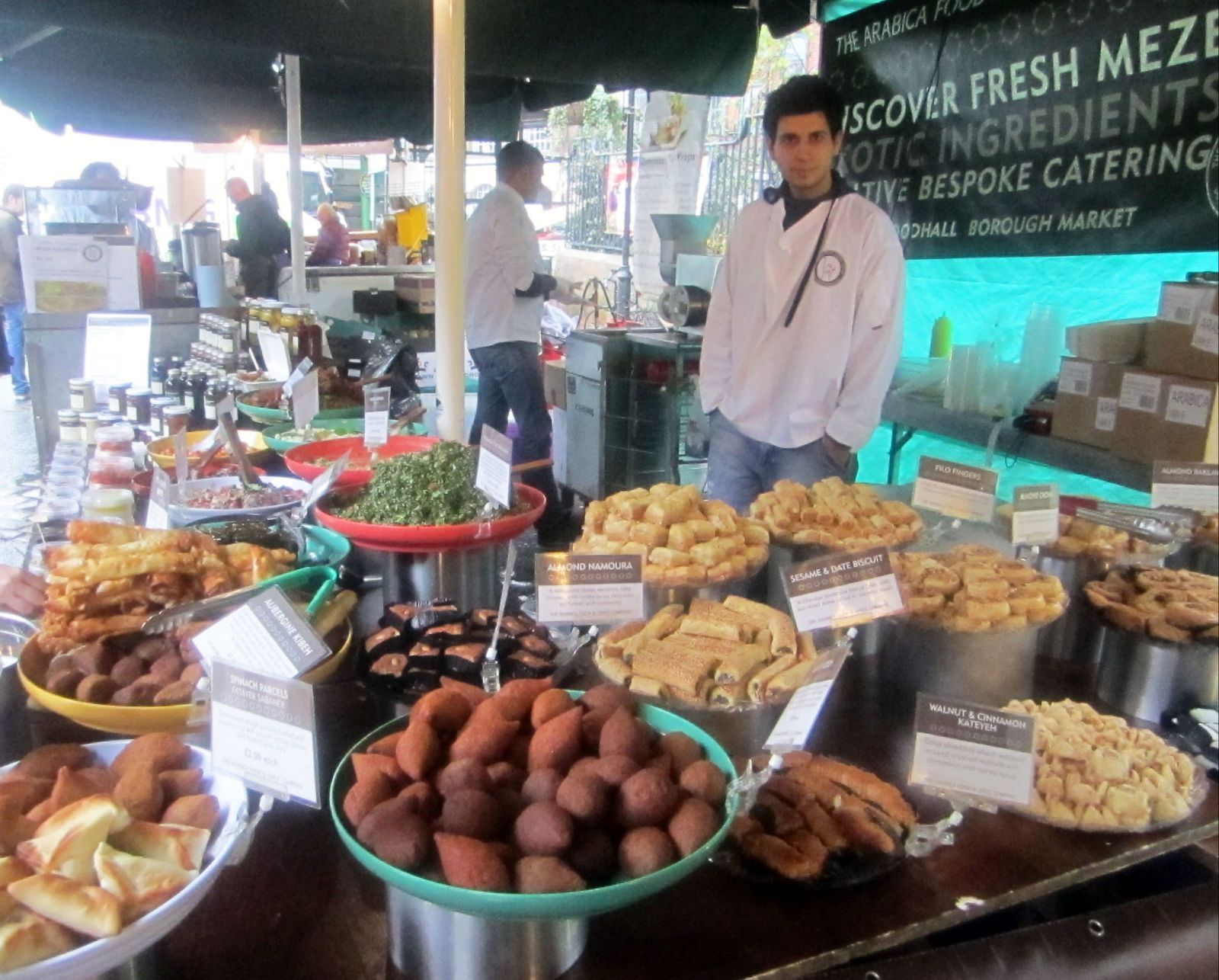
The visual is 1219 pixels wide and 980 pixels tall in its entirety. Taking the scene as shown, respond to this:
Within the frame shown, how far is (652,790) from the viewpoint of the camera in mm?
1049

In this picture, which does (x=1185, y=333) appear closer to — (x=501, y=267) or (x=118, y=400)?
(x=118, y=400)

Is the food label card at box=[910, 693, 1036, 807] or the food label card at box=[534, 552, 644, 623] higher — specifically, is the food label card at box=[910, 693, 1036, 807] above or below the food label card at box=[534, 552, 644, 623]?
below

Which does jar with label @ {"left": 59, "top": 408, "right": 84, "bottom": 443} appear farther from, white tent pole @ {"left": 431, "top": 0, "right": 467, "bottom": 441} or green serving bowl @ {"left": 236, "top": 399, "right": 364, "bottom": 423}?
white tent pole @ {"left": 431, "top": 0, "right": 467, "bottom": 441}

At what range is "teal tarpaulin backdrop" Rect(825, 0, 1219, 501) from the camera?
3.46 m

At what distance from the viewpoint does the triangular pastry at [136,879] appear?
3.02ft

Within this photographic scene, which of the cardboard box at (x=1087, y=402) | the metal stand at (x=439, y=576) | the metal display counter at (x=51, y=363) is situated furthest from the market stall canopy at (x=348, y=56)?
the metal stand at (x=439, y=576)

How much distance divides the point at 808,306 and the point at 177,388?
2224 millimetres

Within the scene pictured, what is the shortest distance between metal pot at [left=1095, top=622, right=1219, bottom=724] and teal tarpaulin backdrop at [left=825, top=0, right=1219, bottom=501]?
1.91 meters

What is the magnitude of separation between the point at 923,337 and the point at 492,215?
2290 mm

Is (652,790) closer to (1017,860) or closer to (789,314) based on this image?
(1017,860)

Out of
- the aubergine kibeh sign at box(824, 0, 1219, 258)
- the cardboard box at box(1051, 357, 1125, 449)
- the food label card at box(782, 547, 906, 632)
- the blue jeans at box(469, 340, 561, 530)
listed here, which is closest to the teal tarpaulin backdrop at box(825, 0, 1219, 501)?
the aubergine kibeh sign at box(824, 0, 1219, 258)

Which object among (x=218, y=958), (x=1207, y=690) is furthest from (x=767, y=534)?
(x=218, y=958)

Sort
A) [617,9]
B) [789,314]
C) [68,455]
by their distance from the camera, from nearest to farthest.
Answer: [68,455]
[789,314]
[617,9]

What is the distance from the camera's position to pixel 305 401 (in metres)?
3.08
